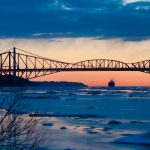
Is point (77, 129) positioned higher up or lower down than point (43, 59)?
lower down

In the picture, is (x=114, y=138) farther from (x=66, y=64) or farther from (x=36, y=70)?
(x=66, y=64)

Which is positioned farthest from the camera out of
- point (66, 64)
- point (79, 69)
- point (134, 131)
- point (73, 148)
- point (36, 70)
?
→ point (66, 64)

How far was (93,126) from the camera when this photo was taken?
2150 cm

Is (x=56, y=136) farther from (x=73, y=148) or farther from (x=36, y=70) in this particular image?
(x=36, y=70)

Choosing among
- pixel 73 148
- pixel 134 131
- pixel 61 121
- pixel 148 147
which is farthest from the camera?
pixel 61 121

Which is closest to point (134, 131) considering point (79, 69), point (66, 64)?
point (79, 69)

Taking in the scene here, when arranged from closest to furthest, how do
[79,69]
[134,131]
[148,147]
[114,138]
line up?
[148,147] < [114,138] < [134,131] < [79,69]

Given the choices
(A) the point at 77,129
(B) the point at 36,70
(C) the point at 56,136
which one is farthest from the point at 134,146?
(B) the point at 36,70

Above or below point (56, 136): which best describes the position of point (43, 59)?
above

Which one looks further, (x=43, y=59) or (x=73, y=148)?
(x=43, y=59)

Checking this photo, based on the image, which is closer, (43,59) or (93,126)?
(93,126)

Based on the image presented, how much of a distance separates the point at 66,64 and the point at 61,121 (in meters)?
33.7

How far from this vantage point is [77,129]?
20.1m

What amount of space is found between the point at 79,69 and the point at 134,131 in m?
32.5
